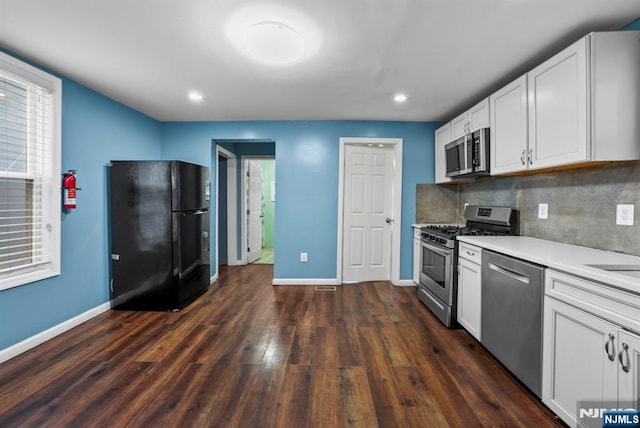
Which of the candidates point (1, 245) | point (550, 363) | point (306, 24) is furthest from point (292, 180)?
point (550, 363)

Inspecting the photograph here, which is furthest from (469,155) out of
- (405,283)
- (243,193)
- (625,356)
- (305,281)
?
(243,193)

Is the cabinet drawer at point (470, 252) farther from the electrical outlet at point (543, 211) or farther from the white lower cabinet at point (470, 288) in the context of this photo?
the electrical outlet at point (543, 211)

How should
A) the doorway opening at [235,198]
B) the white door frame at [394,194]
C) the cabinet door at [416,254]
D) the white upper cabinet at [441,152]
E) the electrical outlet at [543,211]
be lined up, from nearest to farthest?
1. the electrical outlet at [543,211]
2. the white upper cabinet at [441,152]
3. the cabinet door at [416,254]
4. the white door frame at [394,194]
5. the doorway opening at [235,198]

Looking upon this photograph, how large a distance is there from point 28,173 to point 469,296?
385 cm

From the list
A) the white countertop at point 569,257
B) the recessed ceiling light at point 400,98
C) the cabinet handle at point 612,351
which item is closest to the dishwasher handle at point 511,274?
the white countertop at point 569,257

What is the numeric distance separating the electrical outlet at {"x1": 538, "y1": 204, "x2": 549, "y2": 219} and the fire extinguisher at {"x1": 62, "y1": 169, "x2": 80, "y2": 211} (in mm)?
4161

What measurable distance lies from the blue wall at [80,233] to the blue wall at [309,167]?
956 mm

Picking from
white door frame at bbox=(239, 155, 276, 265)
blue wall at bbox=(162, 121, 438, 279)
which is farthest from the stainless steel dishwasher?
white door frame at bbox=(239, 155, 276, 265)

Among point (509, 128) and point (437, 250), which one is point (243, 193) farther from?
point (509, 128)

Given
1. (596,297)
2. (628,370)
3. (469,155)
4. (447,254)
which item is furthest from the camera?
(469,155)

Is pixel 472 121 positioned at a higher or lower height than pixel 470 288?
higher

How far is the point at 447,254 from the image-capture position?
8.92 ft

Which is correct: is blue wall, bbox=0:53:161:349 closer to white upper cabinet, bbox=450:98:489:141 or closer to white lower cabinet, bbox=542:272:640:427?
white lower cabinet, bbox=542:272:640:427

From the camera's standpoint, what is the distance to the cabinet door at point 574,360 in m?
1.26
